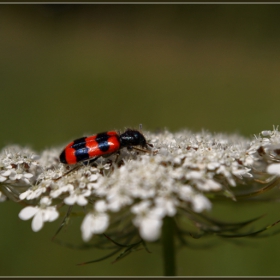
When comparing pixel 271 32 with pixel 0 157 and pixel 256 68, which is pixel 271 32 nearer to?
pixel 256 68

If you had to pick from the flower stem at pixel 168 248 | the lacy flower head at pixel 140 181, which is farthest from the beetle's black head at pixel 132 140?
the flower stem at pixel 168 248

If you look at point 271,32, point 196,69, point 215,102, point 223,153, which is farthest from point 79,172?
point 271,32

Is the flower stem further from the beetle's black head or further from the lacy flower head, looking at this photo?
the beetle's black head

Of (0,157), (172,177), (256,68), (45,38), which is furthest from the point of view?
(45,38)

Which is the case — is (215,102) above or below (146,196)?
below

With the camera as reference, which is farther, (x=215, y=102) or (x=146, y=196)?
(x=215, y=102)

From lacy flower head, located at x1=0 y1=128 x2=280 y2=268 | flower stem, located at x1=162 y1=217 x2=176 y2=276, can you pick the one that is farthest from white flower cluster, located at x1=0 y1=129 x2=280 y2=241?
flower stem, located at x1=162 y1=217 x2=176 y2=276

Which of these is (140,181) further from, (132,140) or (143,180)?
(132,140)
